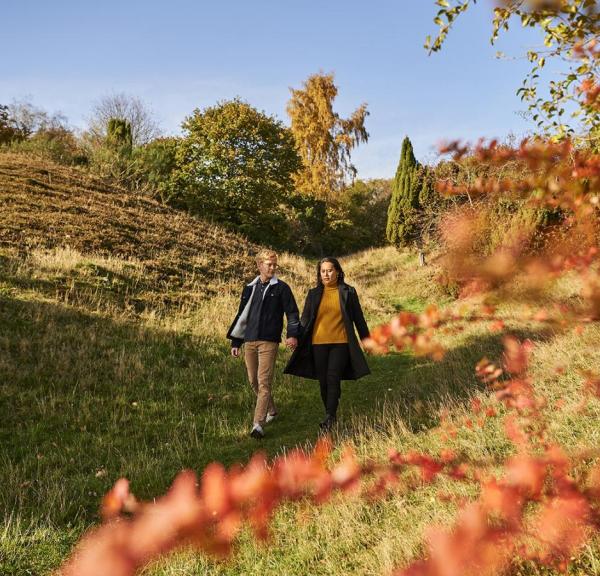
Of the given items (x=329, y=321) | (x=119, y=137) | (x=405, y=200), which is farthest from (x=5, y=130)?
(x=329, y=321)

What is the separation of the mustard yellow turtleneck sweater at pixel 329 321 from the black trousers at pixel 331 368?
0.24 feet

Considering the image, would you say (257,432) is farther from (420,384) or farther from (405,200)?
(405,200)

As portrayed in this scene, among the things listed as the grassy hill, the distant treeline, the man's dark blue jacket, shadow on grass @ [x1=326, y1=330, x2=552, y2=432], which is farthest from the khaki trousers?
the distant treeline

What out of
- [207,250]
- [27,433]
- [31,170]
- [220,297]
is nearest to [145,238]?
[207,250]

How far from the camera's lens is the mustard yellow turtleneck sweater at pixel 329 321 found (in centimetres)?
528

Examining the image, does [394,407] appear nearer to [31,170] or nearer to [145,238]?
[145,238]

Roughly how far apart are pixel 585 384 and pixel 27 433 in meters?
5.98

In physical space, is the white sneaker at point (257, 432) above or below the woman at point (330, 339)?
below

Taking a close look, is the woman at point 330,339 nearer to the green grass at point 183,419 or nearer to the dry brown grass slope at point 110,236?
the green grass at point 183,419

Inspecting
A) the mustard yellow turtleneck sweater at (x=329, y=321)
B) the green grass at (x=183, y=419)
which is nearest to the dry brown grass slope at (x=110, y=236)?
the green grass at (x=183, y=419)

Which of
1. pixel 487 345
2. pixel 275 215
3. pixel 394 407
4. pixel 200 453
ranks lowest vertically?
pixel 200 453

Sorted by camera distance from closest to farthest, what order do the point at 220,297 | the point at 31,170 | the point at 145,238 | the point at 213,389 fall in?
the point at 213,389, the point at 220,297, the point at 145,238, the point at 31,170

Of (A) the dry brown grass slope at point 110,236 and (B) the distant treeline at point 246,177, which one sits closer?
(A) the dry brown grass slope at point 110,236

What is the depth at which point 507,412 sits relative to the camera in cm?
455
